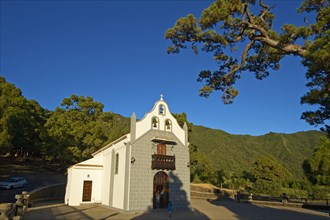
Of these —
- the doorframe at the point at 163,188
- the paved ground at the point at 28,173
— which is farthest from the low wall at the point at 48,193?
the doorframe at the point at 163,188

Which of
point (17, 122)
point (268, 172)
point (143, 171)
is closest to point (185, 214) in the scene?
point (143, 171)

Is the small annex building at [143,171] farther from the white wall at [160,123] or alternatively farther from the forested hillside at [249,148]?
the forested hillside at [249,148]

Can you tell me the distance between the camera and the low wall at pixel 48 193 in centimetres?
2234

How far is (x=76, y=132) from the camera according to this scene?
37.1 metres

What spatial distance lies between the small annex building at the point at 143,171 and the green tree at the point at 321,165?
17843mm

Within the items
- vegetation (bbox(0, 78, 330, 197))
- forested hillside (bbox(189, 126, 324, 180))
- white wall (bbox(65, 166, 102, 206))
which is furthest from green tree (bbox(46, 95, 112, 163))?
forested hillside (bbox(189, 126, 324, 180))

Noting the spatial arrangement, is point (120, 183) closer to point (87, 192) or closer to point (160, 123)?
point (87, 192)

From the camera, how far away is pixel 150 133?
20.3m

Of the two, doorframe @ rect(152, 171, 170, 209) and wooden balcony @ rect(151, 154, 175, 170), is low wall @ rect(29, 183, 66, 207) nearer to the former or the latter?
doorframe @ rect(152, 171, 170, 209)

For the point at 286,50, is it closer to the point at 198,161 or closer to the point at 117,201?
the point at 117,201

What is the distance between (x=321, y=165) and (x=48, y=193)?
96.1 feet

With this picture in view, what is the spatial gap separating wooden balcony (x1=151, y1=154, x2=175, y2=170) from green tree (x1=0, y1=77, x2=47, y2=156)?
17.6 meters

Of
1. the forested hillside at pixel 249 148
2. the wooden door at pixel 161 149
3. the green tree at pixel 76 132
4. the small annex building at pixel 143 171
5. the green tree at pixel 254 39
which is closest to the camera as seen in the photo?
the green tree at pixel 254 39

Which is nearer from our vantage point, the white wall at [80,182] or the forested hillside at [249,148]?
the white wall at [80,182]
